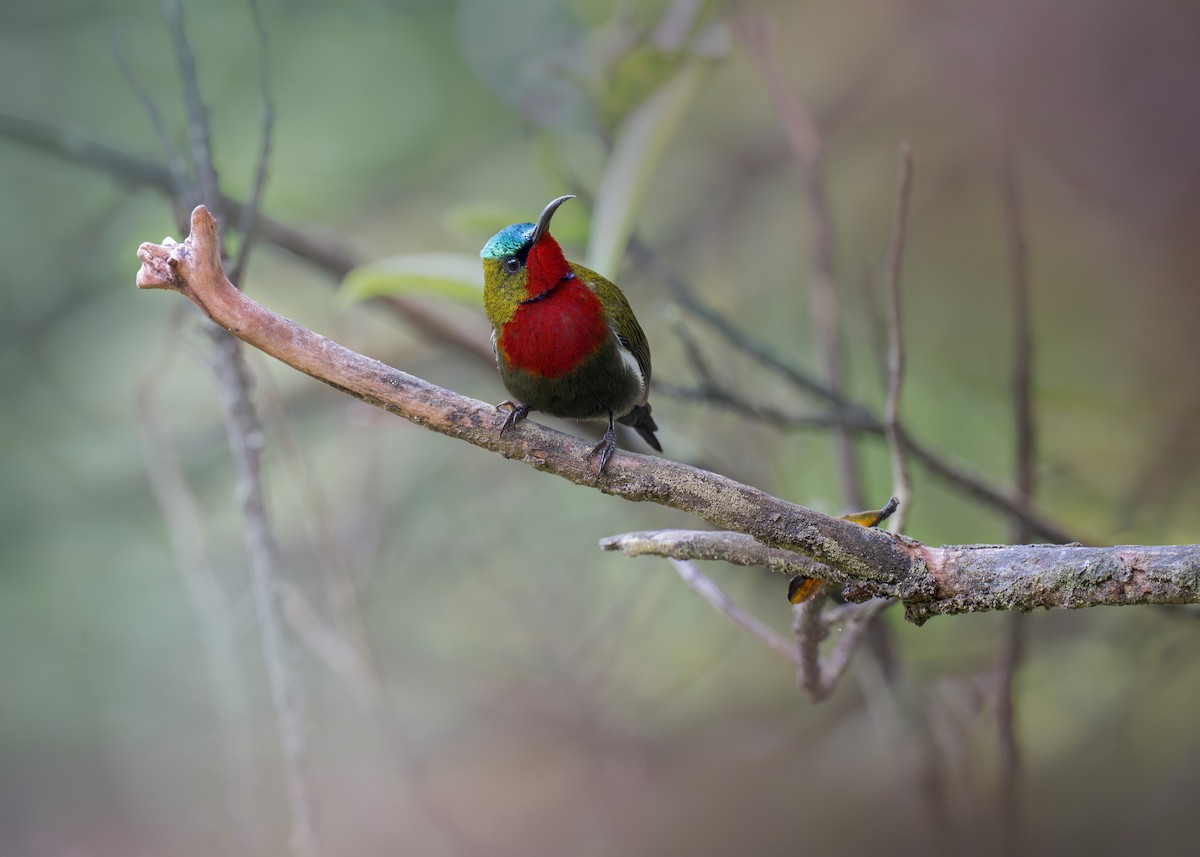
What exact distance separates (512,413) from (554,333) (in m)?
0.38

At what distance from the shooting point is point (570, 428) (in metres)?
2.95

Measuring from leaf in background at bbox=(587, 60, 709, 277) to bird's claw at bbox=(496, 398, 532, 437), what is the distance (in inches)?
14.4

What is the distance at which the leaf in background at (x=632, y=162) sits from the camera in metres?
2.11

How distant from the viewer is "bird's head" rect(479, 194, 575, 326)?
6.16ft

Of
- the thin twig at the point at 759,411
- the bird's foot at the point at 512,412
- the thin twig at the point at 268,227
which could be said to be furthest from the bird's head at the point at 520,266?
the thin twig at the point at 268,227

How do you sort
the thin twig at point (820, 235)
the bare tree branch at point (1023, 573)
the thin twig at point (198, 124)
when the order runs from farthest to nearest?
the thin twig at point (820, 235), the thin twig at point (198, 124), the bare tree branch at point (1023, 573)

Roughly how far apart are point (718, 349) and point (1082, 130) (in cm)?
139

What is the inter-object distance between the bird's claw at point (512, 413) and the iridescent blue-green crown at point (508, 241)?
29cm

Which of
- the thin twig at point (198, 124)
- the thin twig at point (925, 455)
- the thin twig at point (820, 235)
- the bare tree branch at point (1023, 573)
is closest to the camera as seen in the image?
the bare tree branch at point (1023, 573)

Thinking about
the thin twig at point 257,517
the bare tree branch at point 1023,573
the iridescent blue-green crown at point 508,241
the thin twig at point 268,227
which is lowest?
the bare tree branch at point 1023,573

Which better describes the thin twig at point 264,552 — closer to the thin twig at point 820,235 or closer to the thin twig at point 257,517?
the thin twig at point 257,517

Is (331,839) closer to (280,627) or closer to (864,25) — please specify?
(280,627)

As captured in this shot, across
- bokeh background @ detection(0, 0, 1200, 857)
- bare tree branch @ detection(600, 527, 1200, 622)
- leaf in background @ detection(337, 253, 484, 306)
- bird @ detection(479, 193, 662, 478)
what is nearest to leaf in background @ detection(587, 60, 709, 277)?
bokeh background @ detection(0, 0, 1200, 857)

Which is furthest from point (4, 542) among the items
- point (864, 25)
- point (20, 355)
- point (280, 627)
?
point (864, 25)
